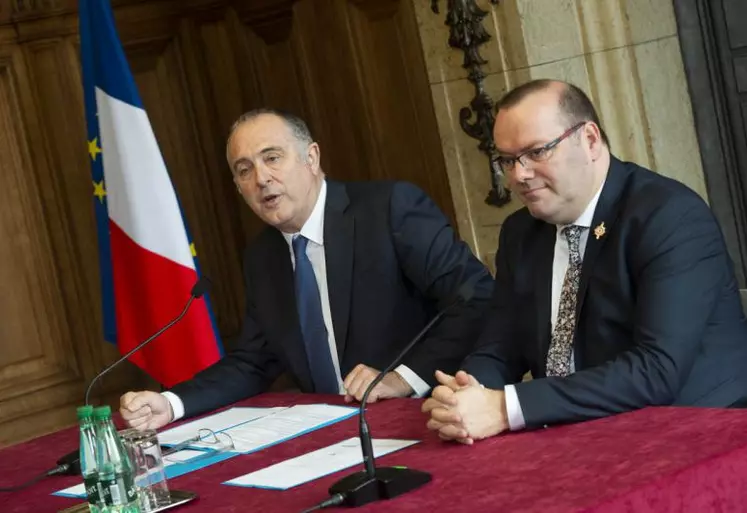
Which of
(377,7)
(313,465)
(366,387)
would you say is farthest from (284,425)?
(377,7)

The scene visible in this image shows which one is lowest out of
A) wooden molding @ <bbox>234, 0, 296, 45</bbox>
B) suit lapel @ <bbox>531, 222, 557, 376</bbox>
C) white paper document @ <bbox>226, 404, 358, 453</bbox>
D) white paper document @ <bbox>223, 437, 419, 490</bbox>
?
white paper document @ <bbox>226, 404, 358, 453</bbox>

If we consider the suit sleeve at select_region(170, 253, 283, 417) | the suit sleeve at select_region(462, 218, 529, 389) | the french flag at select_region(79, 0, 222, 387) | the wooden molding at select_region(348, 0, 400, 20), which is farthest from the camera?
the wooden molding at select_region(348, 0, 400, 20)

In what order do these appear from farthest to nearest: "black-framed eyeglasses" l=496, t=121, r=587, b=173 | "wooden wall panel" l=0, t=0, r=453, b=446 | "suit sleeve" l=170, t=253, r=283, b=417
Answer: "wooden wall panel" l=0, t=0, r=453, b=446, "suit sleeve" l=170, t=253, r=283, b=417, "black-framed eyeglasses" l=496, t=121, r=587, b=173

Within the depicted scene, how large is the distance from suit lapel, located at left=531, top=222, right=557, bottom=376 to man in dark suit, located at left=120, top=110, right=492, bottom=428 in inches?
21.1

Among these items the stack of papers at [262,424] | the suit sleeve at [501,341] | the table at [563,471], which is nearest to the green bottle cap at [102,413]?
the table at [563,471]

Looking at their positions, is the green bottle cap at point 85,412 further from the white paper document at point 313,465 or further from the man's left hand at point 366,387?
the man's left hand at point 366,387

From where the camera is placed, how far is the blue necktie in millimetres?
3760

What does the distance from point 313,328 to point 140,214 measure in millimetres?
1767

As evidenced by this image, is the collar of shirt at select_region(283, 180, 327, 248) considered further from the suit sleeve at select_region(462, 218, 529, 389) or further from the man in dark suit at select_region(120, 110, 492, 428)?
the suit sleeve at select_region(462, 218, 529, 389)

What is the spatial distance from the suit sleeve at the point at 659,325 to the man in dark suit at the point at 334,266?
96cm

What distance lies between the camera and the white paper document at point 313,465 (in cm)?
252

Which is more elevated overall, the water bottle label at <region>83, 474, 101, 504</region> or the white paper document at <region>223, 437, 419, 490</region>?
the water bottle label at <region>83, 474, 101, 504</region>

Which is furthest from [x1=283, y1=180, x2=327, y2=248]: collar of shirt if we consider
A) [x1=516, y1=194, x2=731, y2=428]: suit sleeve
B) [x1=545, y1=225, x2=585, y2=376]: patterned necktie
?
[x1=516, y1=194, x2=731, y2=428]: suit sleeve

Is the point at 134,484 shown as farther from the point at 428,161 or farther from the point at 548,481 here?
the point at 428,161
